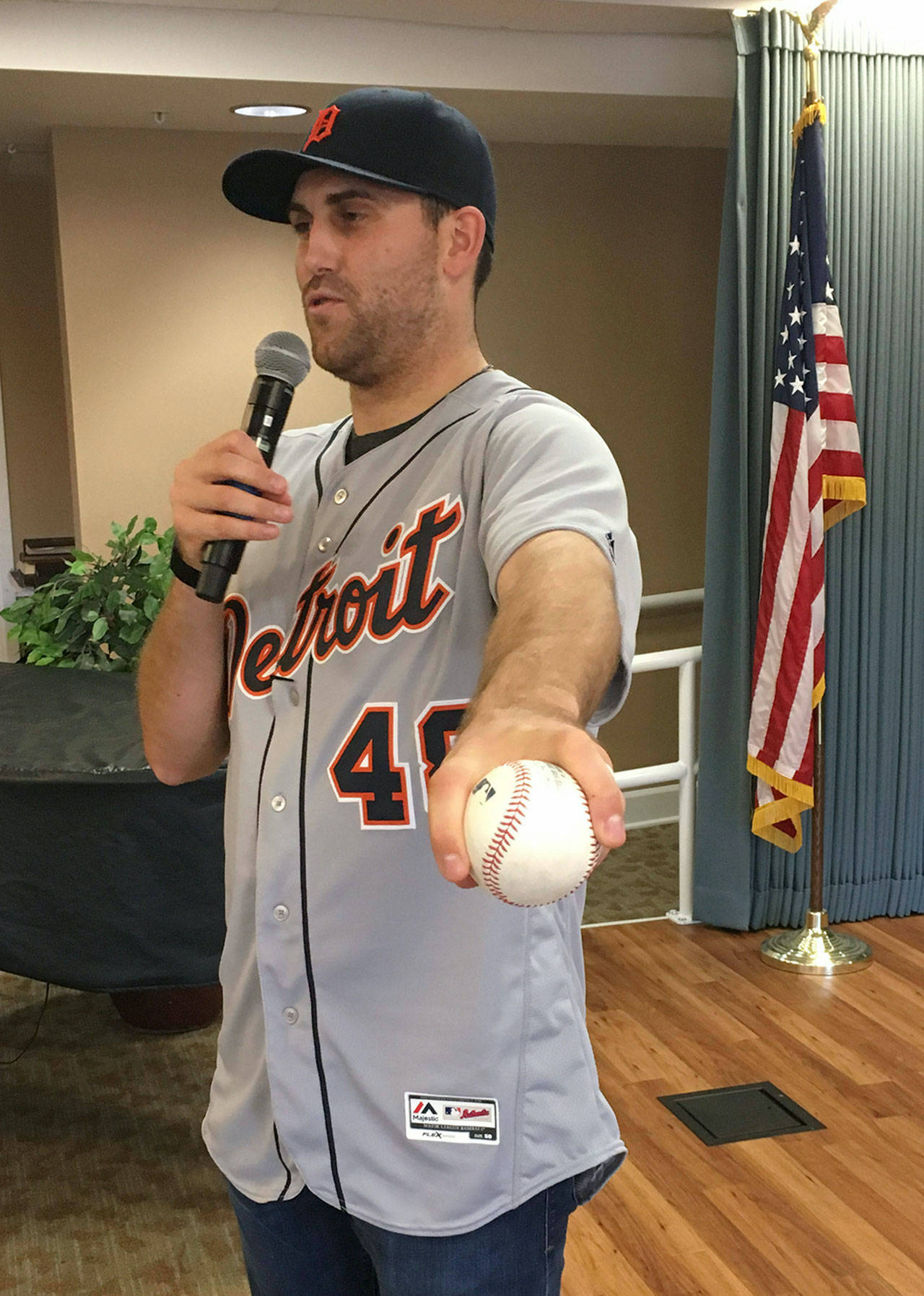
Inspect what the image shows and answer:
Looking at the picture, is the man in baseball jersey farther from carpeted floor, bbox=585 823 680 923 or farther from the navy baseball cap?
carpeted floor, bbox=585 823 680 923

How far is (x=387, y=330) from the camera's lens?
1.17 meters

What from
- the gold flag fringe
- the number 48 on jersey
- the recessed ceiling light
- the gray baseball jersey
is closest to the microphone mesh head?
the gray baseball jersey

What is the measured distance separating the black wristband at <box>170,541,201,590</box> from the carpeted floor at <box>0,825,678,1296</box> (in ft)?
5.90

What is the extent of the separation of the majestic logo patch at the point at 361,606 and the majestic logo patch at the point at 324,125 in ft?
1.15

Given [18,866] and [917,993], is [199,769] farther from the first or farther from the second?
[917,993]

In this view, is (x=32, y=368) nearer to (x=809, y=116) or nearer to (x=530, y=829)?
(x=809, y=116)

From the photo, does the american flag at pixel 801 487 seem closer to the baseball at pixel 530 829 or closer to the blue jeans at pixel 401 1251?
the blue jeans at pixel 401 1251

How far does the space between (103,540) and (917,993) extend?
3014mm

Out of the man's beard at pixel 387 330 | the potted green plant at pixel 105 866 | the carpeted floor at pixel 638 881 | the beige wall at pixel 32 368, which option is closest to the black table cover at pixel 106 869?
the potted green plant at pixel 105 866

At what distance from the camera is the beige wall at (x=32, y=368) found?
5.79 metres

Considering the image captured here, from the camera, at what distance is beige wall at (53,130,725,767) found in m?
4.61

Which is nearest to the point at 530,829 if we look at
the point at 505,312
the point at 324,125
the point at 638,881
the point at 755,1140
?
the point at 324,125

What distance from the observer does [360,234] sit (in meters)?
1.17

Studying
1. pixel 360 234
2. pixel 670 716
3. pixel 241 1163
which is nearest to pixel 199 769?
pixel 241 1163
